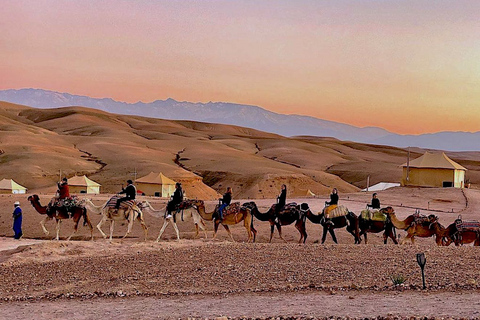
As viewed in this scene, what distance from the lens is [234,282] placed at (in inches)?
532

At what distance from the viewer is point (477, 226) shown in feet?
68.2

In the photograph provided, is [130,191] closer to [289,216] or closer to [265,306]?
[289,216]

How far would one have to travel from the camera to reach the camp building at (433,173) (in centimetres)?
5016

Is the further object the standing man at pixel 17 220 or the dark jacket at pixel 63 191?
the standing man at pixel 17 220

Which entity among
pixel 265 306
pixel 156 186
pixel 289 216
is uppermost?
pixel 156 186

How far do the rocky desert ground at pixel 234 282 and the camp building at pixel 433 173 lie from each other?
114 feet

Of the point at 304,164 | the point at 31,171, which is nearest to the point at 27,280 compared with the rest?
the point at 31,171

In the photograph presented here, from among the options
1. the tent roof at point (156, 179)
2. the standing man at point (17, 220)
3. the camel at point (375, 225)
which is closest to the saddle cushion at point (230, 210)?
the camel at point (375, 225)

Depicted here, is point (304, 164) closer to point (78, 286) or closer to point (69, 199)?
point (69, 199)

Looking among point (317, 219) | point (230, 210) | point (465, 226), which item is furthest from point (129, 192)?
point (465, 226)

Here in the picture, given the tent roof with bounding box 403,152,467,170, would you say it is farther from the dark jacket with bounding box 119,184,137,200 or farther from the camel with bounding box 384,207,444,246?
the dark jacket with bounding box 119,184,137,200

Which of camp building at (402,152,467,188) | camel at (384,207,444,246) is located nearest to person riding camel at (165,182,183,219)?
camel at (384,207,444,246)

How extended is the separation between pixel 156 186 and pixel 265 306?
4284 centimetres

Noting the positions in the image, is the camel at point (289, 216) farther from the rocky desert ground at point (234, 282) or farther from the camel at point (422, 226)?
the rocky desert ground at point (234, 282)
